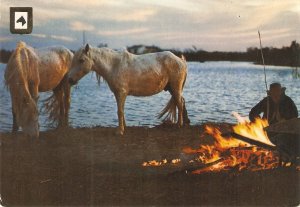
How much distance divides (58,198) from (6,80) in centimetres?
137

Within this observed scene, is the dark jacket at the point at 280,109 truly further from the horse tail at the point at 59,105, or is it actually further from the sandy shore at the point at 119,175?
the horse tail at the point at 59,105

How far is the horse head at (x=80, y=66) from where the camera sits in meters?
4.60

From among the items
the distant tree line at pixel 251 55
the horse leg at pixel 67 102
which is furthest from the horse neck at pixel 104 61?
the horse leg at pixel 67 102

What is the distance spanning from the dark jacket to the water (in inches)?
2.0

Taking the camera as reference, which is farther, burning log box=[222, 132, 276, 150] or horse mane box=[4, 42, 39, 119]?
horse mane box=[4, 42, 39, 119]

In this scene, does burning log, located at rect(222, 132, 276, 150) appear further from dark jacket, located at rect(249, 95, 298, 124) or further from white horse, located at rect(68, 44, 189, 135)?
white horse, located at rect(68, 44, 189, 135)

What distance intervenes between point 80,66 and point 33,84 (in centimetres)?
58

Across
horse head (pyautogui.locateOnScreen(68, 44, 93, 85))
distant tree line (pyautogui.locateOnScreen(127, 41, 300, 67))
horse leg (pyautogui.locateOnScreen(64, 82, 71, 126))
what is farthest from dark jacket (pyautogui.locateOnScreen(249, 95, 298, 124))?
horse leg (pyautogui.locateOnScreen(64, 82, 71, 126))

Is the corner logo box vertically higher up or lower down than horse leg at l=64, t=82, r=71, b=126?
higher up

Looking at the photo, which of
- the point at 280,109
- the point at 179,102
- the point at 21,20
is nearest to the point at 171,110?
the point at 179,102

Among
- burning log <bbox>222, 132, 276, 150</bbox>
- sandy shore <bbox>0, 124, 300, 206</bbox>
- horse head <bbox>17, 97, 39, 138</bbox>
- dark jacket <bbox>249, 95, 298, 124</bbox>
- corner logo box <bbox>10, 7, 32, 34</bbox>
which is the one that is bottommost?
sandy shore <bbox>0, 124, 300, 206</bbox>

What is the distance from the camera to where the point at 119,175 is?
4.31 m

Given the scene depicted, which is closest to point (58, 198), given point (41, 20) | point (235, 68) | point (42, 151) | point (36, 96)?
point (42, 151)

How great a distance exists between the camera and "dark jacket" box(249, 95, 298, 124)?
451 centimetres
